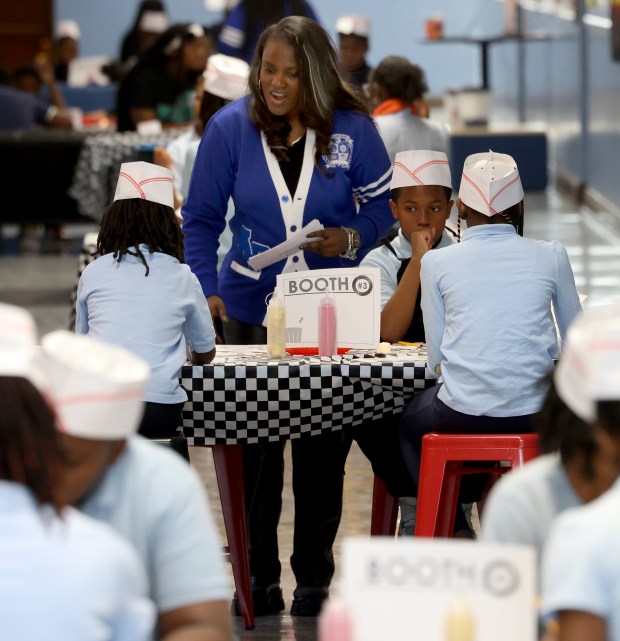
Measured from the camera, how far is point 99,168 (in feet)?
37.7

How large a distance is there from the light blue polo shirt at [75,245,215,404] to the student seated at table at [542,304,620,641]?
2044mm

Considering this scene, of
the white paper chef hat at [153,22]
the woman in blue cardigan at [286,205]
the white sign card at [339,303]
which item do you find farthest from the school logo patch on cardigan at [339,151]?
the white paper chef hat at [153,22]

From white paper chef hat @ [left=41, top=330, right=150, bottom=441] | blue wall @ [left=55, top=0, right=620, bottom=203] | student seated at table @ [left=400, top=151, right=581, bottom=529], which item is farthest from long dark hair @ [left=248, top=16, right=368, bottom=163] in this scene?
blue wall @ [left=55, top=0, right=620, bottom=203]

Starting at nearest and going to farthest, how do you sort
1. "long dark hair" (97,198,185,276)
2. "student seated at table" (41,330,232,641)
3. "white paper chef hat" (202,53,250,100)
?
"student seated at table" (41,330,232,641)
"long dark hair" (97,198,185,276)
"white paper chef hat" (202,53,250,100)

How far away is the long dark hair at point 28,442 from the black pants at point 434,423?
199cm

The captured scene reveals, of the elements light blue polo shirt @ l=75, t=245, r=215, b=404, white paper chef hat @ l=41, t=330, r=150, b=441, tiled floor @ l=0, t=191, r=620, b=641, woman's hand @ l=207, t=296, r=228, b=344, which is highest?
white paper chef hat @ l=41, t=330, r=150, b=441

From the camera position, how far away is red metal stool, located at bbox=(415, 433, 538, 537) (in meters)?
3.95

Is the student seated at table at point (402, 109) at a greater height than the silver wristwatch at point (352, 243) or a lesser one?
greater

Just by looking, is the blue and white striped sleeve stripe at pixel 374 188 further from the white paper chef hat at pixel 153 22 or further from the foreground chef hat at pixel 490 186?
the white paper chef hat at pixel 153 22

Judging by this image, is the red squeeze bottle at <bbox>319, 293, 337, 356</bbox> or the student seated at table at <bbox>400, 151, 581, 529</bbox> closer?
the student seated at table at <bbox>400, 151, 581, 529</bbox>

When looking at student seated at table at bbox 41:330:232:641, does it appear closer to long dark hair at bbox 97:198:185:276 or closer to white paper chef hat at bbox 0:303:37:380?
white paper chef hat at bbox 0:303:37:380

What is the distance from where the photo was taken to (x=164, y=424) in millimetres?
4078

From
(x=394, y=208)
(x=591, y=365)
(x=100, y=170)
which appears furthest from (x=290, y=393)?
(x=100, y=170)

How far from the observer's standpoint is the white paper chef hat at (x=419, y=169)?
15.0ft
